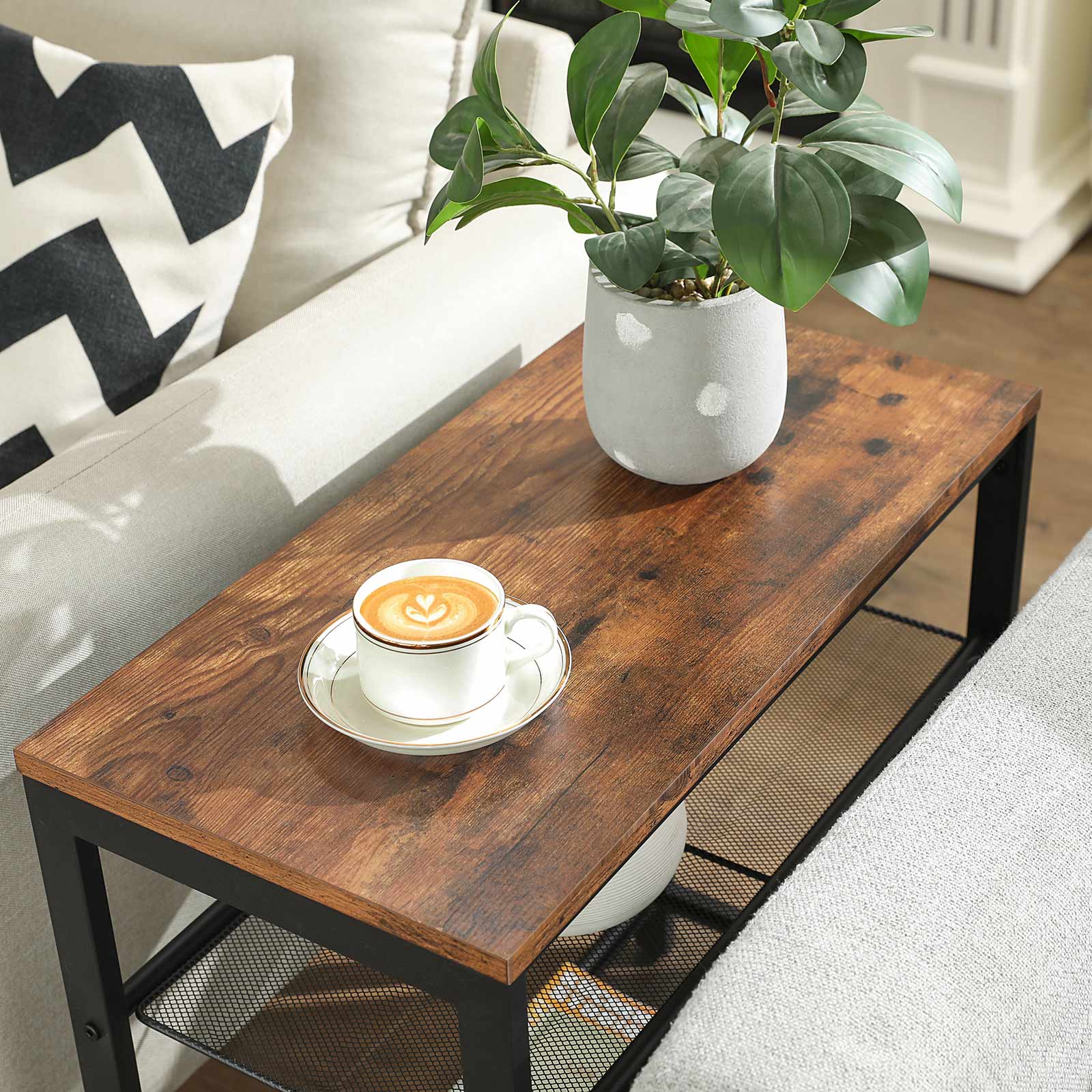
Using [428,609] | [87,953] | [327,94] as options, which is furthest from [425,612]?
[327,94]

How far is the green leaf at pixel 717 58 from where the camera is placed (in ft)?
3.39

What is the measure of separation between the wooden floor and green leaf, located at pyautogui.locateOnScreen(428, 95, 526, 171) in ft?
3.54

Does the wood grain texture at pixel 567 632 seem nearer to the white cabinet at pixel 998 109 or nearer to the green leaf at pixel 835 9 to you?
the green leaf at pixel 835 9

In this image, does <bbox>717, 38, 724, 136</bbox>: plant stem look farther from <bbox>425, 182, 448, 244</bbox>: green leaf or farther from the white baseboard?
the white baseboard

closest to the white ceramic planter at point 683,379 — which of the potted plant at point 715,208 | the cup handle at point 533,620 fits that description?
the potted plant at point 715,208

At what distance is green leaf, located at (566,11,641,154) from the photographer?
969 mm

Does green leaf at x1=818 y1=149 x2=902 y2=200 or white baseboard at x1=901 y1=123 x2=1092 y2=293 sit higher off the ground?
green leaf at x1=818 y1=149 x2=902 y2=200

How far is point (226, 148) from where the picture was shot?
1.29m

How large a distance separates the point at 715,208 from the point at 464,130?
23cm

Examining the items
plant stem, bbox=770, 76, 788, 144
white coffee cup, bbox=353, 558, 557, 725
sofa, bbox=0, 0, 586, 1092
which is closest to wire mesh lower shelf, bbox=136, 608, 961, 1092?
sofa, bbox=0, 0, 586, 1092

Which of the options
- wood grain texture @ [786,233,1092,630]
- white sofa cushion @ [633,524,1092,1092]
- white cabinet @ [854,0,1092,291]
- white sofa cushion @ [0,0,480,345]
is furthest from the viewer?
white cabinet @ [854,0,1092,291]

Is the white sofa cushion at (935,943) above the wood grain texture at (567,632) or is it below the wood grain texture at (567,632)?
below

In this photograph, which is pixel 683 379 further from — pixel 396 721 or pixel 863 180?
pixel 396 721

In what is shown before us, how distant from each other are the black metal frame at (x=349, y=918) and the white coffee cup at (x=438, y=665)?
0.13 m
